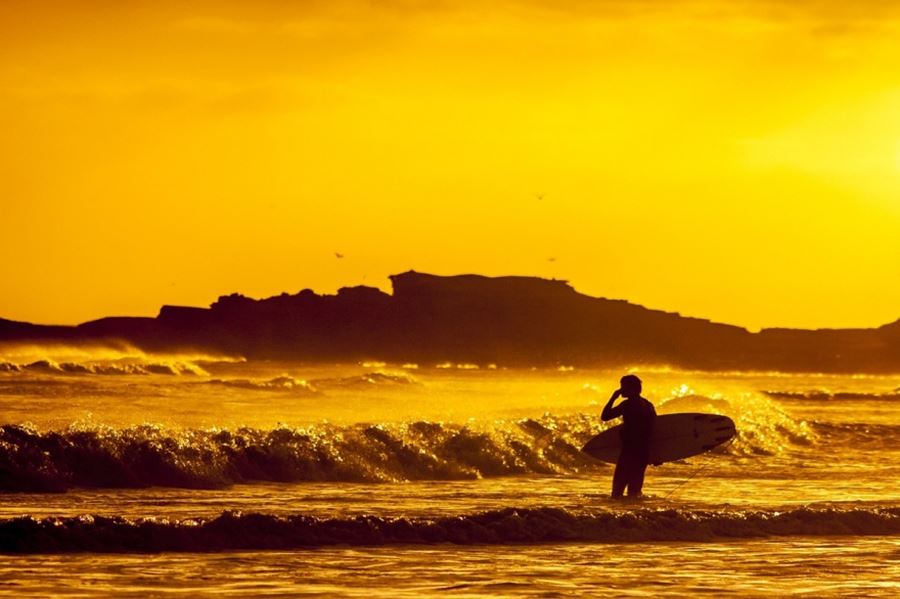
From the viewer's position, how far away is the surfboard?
25.6m

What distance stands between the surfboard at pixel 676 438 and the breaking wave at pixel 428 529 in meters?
5.36

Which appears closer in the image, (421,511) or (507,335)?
(421,511)

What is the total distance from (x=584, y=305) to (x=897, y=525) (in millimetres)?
118156

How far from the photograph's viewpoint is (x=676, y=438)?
2577cm

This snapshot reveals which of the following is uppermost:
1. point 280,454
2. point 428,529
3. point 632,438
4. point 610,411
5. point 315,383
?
point 315,383

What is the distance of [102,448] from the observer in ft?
81.5

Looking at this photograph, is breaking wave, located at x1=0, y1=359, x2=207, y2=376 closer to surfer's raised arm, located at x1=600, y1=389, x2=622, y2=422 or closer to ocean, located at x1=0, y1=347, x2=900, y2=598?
ocean, located at x1=0, y1=347, x2=900, y2=598

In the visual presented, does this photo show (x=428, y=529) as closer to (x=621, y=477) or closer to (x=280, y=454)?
(x=621, y=477)

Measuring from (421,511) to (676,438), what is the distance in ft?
21.9

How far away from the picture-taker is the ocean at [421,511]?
15484 millimetres

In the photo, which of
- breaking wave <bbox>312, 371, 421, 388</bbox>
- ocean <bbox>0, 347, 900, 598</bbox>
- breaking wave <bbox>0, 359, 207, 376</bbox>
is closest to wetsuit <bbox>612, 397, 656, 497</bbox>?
ocean <bbox>0, 347, 900, 598</bbox>

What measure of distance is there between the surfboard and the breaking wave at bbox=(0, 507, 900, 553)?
536 cm

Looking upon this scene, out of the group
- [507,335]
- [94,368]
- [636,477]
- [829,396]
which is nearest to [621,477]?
[636,477]

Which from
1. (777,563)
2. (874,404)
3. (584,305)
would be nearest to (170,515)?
(777,563)
